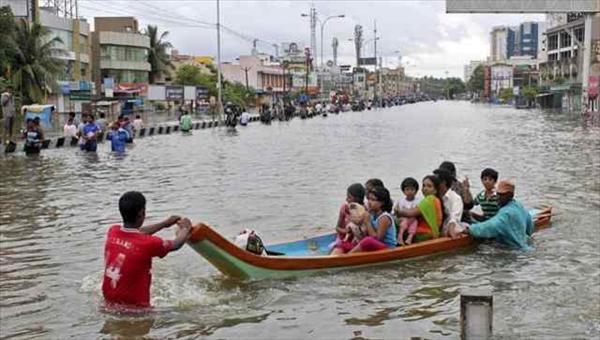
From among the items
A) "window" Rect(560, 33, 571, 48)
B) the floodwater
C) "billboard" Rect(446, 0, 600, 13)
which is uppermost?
"window" Rect(560, 33, 571, 48)

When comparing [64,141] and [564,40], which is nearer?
[64,141]

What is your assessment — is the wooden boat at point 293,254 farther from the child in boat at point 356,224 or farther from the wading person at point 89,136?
the wading person at point 89,136

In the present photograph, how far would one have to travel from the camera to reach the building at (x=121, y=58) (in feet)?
258

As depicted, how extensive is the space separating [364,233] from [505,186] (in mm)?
2322

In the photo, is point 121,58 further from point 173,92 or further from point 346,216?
point 346,216

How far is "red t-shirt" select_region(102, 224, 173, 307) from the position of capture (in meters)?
6.61

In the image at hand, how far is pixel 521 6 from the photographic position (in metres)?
52.6

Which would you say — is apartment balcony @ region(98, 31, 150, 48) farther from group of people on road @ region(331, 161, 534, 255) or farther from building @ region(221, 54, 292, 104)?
group of people on road @ region(331, 161, 534, 255)

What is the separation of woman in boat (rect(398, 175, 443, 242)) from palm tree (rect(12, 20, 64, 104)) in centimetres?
4386

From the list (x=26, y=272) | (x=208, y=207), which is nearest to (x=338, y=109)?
(x=208, y=207)

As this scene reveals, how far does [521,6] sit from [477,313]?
50661mm

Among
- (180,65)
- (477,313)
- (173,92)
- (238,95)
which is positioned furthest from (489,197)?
(180,65)

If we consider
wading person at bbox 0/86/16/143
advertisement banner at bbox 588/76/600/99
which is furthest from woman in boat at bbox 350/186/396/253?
advertisement banner at bbox 588/76/600/99

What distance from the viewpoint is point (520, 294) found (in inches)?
349
